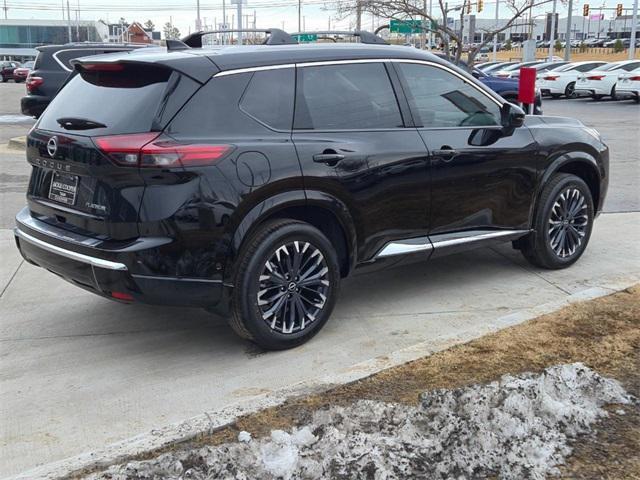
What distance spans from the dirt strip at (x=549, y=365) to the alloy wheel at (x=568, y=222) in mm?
897

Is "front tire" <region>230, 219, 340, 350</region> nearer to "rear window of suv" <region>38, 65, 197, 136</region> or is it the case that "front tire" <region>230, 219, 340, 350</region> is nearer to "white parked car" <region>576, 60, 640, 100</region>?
"rear window of suv" <region>38, 65, 197, 136</region>

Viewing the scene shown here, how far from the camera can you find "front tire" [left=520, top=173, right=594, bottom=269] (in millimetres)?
5902

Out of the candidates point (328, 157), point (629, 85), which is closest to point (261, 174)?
point (328, 157)

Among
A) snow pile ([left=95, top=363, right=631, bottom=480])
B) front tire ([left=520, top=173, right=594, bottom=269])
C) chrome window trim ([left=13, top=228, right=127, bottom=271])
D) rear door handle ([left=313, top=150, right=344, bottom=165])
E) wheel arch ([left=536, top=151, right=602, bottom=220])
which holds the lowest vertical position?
snow pile ([left=95, top=363, right=631, bottom=480])

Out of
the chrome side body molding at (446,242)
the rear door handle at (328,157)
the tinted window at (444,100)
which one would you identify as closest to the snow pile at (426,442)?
the chrome side body molding at (446,242)

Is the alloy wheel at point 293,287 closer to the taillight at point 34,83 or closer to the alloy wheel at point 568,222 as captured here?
the alloy wheel at point 568,222

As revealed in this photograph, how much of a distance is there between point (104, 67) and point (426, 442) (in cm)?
285

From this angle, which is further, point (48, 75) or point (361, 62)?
point (48, 75)

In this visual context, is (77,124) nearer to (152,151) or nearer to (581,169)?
(152,151)

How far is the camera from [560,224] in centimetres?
607

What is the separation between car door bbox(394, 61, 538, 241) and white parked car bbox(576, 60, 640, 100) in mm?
25655

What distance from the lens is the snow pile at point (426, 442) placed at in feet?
10.3

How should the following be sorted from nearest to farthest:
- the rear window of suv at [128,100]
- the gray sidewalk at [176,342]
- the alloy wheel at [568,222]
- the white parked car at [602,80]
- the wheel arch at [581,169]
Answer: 1. the gray sidewalk at [176,342]
2. the rear window of suv at [128,100]
3. the wheel arch at [581,169]
4. the alloy wheel at [568,222]
5. the white parked car at [602,80]

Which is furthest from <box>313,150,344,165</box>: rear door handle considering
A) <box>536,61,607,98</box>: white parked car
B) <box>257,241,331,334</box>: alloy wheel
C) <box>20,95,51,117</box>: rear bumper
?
<box>536,61,607,98</box>: white parked car
